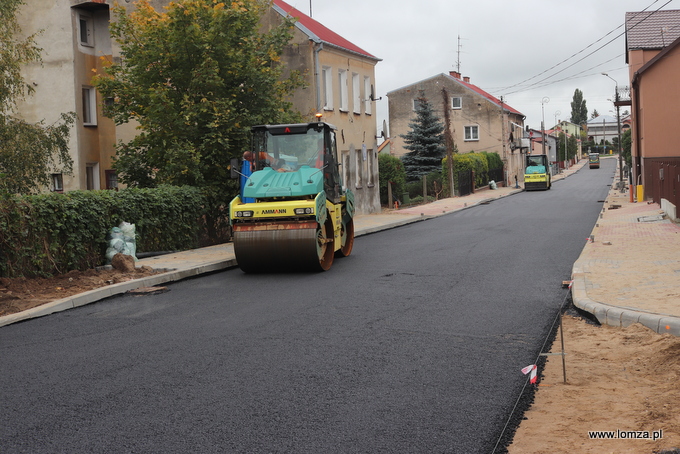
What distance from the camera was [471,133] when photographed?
68.6 meters

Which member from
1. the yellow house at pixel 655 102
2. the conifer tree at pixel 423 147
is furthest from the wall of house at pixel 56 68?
the conifer tree at pixel 423 147

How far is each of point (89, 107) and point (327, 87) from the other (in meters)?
9.46

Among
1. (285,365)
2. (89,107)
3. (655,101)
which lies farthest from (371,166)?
(285,365)

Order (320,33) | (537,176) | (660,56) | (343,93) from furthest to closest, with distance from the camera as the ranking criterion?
1. (537,176)
2. (343,93)
3. (660,56)
4. (320,33)

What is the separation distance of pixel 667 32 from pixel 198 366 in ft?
126

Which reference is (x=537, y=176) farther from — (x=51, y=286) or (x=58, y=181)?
(x=51, y=286)

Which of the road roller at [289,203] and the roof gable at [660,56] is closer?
the road roller at [289,203]

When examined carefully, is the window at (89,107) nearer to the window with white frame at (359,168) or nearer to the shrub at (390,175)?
the window with white frame at (359,168)

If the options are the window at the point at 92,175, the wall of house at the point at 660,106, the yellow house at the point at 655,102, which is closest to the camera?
the yellow house at the point at 655,102

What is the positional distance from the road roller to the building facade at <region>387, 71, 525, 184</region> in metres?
53.1

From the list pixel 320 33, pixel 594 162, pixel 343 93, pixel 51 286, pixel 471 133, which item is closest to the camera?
pixel 51 286

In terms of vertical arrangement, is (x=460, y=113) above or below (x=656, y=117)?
above

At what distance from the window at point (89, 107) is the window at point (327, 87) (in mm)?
9104

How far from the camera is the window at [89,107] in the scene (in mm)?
29141
